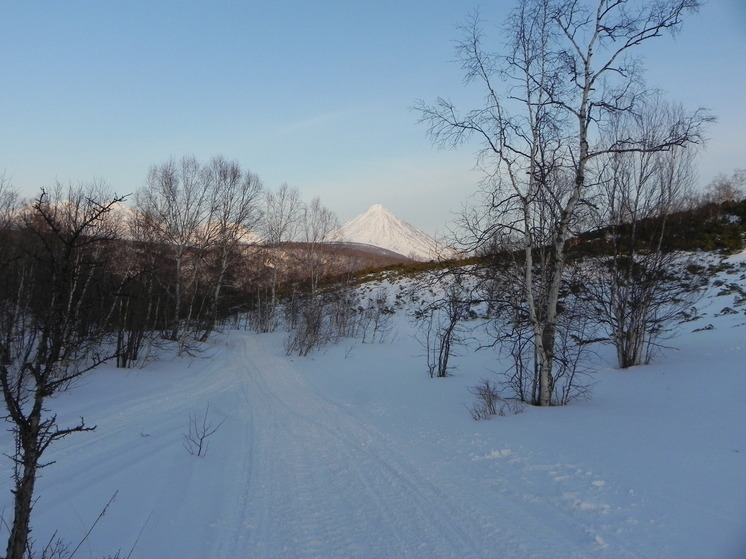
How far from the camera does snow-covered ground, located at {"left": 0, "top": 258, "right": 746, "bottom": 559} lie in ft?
14.5

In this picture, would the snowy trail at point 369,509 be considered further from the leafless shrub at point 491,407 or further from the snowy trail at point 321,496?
the leafless shrub at point 491,407

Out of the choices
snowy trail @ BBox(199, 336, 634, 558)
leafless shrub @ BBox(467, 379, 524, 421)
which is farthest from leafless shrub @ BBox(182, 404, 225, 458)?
leafless shrub @ BBox(467, 379, 524, 421)

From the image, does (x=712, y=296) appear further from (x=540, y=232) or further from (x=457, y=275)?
(x=457, y=275)

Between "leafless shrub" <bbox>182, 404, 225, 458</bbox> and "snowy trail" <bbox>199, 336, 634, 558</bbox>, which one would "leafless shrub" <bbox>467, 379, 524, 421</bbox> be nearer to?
→ "snowy trail" <bbox>199, 336, 634, 558</bbox>

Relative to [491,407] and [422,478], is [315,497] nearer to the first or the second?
[422,478]

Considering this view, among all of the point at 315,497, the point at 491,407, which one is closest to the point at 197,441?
the point at 315,497

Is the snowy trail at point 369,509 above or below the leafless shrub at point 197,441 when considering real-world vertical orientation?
above

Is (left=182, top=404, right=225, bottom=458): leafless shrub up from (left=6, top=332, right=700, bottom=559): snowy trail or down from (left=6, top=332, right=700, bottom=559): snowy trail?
down

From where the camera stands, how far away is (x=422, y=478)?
6.31m

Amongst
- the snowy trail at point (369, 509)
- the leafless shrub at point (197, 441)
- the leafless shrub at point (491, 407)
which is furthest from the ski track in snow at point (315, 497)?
the leafless shrub at point (491, 407)

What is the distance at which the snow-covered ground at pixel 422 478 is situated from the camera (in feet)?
14.5

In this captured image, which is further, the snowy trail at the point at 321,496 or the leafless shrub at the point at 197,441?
the leafless shrub at the point at 197,441

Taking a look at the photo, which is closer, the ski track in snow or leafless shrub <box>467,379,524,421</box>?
the ski track in snow

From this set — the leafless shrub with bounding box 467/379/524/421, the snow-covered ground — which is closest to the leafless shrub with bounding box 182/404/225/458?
the snow-covered ground
